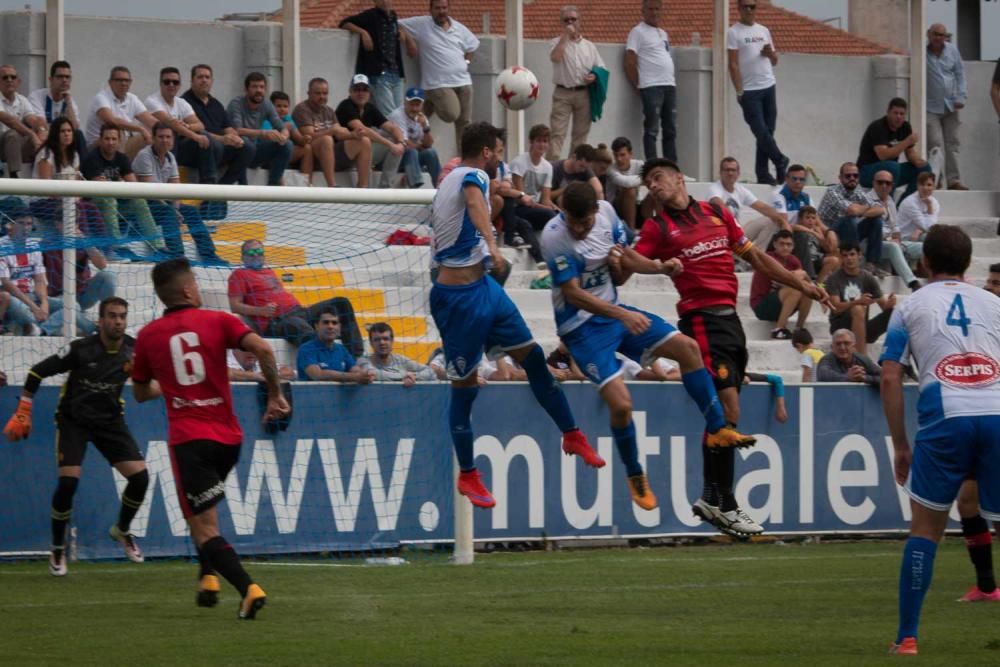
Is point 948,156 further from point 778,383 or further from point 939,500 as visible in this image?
point 939,500

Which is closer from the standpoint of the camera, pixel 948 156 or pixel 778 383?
pixel 778 383

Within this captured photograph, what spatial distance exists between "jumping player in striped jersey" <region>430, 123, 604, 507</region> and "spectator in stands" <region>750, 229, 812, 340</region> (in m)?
8.17

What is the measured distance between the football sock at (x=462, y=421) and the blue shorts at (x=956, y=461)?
13.0 ft

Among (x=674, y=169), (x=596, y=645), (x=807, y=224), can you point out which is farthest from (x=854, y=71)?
(x=596, y=645)

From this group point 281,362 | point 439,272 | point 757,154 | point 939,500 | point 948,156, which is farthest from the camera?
point 948,156

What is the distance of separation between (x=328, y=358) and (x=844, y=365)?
5.59 meters

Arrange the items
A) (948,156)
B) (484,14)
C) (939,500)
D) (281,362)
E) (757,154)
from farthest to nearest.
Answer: (484,14)
(948,156)
(757,154)
(281,362)
(939,500)

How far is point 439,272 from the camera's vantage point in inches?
456

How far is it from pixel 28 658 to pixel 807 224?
13221 mm

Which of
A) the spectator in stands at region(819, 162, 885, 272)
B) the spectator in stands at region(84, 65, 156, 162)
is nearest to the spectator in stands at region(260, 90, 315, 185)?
the spectator in stands at region(84, 65, 156, 162)

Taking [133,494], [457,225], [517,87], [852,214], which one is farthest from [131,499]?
[852,214]

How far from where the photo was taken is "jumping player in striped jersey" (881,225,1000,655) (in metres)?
8.48

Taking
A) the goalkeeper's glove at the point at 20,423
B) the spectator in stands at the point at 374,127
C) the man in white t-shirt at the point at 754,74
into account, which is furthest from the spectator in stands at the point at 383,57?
the goalkeeper's glove at the point at 20,423

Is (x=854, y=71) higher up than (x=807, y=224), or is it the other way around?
(x=854, y=71)
